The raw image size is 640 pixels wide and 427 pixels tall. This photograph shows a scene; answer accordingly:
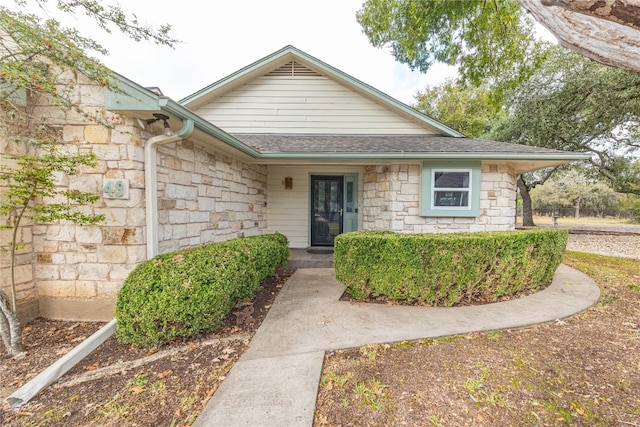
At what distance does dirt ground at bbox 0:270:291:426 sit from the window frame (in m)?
4.49

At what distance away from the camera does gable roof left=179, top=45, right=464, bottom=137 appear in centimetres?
678

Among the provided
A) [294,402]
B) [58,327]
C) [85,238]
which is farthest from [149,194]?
[294,402]

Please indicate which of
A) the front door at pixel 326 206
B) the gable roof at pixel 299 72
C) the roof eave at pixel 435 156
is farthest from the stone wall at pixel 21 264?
the front door at pixel 326 206

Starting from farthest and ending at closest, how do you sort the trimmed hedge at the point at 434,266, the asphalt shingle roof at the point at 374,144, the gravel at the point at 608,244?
the gravel at the point at 608,244 < the asphalt shingle roof at the point at 374,144 < the trimmed hedge at the point at 434,266

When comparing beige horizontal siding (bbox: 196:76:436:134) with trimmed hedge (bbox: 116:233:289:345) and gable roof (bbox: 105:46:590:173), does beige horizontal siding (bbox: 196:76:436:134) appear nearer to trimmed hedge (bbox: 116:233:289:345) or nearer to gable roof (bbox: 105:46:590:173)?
gable roof (bbox: 105:46:590:173)

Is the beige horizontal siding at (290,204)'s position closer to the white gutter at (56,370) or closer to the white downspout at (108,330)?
the white downspout at (108,330)

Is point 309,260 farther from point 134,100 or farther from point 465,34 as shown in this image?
point 465,34

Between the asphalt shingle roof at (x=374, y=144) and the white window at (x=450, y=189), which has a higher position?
the asphalt shingle roof at (x=374, y=144)

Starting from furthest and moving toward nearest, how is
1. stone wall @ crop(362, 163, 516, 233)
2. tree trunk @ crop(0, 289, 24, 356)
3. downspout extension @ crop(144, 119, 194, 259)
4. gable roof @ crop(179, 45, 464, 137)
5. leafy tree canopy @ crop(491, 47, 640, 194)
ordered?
leafy tree canopy @ crop(491, 47, 640, 194)
gable roof @ crop(179, 45, 464, 137)
stone wall @ crop(362, 163, 516, 233)
downspout extension @ crop(144, 119, 194, 259)
tree trunk @ crop(0, 289, 24, 356)

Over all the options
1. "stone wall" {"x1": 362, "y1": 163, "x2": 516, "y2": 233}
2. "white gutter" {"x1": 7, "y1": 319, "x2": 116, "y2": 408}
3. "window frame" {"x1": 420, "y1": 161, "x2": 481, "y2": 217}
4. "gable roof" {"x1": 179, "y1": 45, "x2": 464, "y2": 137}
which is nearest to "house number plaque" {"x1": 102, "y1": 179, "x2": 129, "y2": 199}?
"white gutter" {"x1": 7, "y1": 319, "x2": 116, "y2": 408}

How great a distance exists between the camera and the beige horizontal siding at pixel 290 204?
24.5 ft

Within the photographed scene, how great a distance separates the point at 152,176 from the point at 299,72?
562cm

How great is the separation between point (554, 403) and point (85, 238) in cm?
533

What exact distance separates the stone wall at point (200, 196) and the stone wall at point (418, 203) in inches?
132
